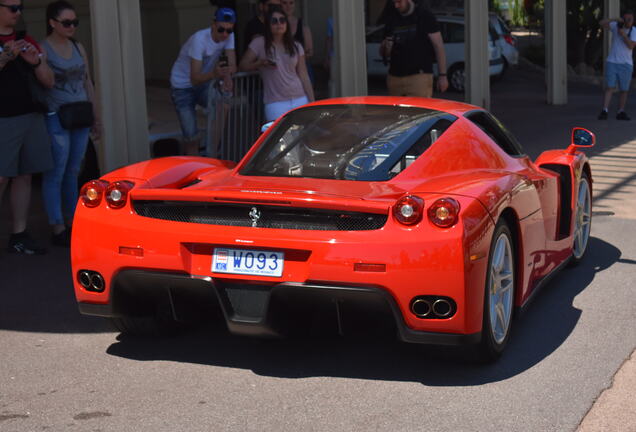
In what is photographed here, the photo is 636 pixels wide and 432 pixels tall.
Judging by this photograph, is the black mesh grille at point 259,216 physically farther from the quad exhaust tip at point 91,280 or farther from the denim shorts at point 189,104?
the denim shorts at point 189,104

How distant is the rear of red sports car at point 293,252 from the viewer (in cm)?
475

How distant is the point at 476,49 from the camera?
17.2 m

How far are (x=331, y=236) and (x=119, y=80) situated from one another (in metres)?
5.36

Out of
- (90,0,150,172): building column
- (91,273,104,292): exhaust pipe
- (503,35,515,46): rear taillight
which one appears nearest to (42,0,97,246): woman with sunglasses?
(90,0,150,172): building column

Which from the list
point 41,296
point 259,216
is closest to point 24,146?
point 41,296

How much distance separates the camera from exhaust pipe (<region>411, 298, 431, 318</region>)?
189 inches

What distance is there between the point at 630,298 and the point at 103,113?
5017mm

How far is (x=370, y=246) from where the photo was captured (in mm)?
4730

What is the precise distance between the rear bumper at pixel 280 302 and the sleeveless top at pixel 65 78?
3.38m

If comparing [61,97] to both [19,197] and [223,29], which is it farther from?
[223,29]

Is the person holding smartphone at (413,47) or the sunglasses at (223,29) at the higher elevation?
the sunglasses at (223,29)

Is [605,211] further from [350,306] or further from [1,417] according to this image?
[1,417]

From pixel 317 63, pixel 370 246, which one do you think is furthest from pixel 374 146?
pixel 317 63

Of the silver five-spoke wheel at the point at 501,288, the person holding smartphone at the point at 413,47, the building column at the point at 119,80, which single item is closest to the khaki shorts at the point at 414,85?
the person holding smartphone at the point at 413,47
